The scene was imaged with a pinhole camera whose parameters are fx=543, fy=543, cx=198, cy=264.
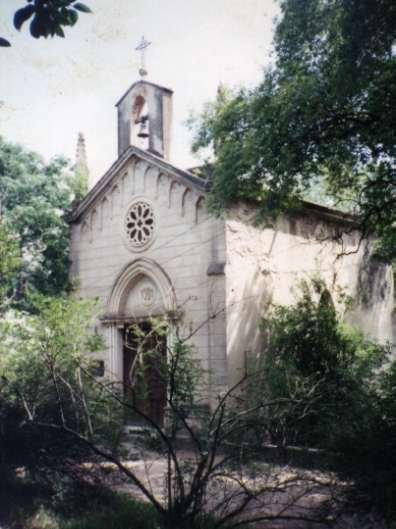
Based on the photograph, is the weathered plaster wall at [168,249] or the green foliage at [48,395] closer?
the green foliage at [48,395]

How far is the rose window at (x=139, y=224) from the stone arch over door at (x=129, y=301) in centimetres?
63

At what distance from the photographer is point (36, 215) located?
1720 cm

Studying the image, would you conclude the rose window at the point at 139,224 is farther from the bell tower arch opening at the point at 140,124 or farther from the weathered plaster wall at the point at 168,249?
the bell tower arch opening at the point at 140,124

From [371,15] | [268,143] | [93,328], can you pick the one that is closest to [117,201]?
[93,328]

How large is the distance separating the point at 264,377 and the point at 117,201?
806cm

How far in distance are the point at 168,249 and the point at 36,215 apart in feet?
15.6

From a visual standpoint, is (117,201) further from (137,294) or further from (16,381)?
(16,381)

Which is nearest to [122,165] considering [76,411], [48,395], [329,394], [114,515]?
[48,395]

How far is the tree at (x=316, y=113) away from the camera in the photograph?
371 inches

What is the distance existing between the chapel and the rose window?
0.03m

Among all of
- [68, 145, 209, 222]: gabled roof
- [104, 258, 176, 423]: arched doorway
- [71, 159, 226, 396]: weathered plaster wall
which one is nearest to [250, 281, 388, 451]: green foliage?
[71, 159, 226, 396]: weathered plaster wall

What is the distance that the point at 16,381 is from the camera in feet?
31.3

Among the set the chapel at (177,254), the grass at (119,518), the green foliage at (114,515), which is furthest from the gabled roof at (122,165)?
the grass at (119,518)

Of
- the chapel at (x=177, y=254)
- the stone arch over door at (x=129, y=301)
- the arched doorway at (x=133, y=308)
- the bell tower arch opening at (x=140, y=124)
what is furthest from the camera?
the bell tower arch opening at (x=140, y=124)
